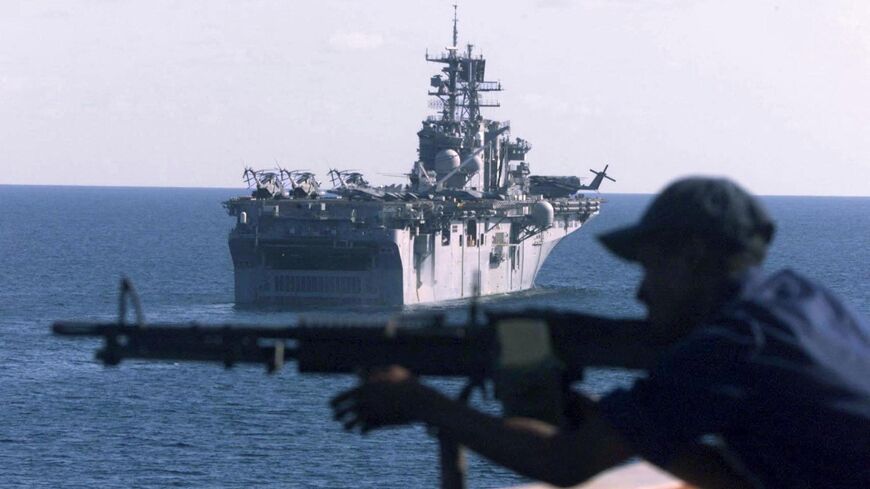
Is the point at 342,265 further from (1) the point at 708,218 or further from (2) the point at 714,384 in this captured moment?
(2) the point at 714,384

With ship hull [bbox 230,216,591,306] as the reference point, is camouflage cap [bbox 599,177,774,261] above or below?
above

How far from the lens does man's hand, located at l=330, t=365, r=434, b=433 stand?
3.71 meters

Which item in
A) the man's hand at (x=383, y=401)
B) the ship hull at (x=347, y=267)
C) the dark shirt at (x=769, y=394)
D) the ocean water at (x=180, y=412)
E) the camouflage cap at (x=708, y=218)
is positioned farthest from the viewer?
the ship hull at (x=347, y=267)

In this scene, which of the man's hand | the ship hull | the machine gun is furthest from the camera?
the ship hull

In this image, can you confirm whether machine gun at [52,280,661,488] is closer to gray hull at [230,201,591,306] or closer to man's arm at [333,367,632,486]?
man's arm at [333,367,632,486]

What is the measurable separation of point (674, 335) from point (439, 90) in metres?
74.7

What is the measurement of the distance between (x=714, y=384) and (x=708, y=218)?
423 mm

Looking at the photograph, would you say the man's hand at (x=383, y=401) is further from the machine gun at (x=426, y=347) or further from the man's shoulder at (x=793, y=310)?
the man's shoulder at (x=793, y=310)

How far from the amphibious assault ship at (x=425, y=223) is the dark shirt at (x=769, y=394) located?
174ft

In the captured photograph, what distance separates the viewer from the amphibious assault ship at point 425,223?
6378 centimetres

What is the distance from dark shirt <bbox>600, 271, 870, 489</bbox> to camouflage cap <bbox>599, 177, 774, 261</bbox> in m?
0.13

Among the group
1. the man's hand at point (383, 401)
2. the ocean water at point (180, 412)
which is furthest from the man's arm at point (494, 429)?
the ocean water at point (180, 412)

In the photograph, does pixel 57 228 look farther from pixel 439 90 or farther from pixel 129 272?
pixel 439 90

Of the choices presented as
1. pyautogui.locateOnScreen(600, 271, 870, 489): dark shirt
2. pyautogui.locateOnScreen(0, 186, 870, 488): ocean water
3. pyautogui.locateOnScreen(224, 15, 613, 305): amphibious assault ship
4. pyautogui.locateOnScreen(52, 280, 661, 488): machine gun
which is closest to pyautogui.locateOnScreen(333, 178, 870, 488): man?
pyautogui.locateOnScreen(600, 271, 870, 489): dark shirt
